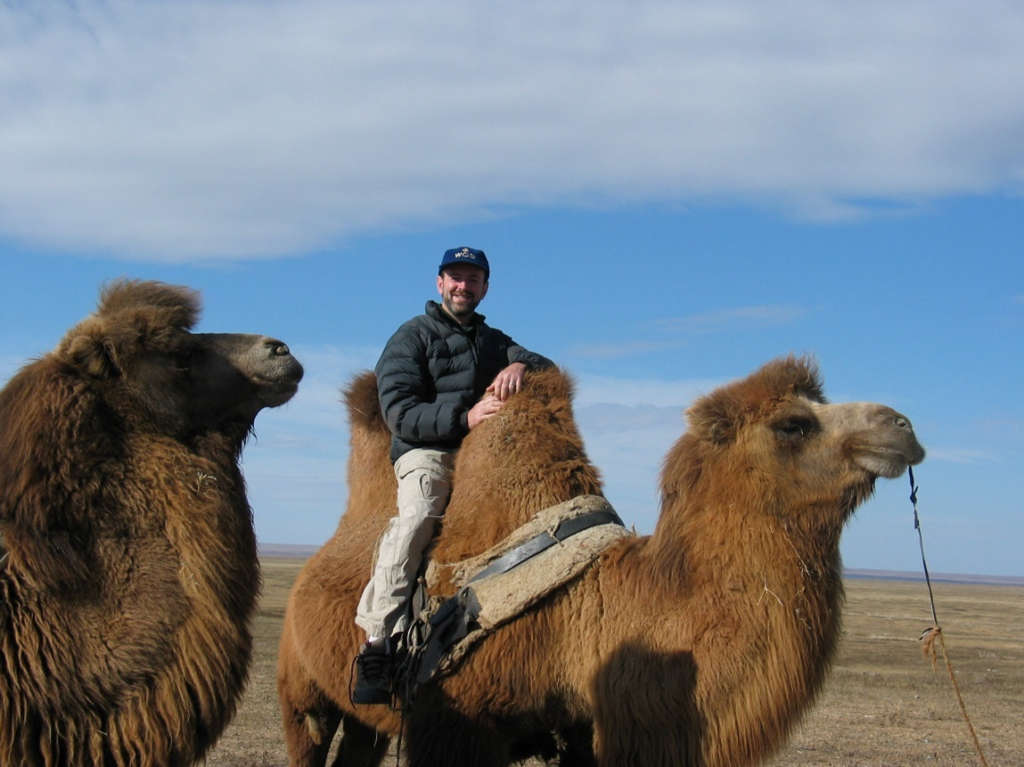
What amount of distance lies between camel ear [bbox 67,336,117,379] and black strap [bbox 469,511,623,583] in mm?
2098

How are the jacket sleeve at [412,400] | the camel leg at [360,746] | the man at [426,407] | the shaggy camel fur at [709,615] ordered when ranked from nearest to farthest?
1. the shaggy camel fur at [709,615]
2. the man at [426,407]
3. the jacket sleeve at [412,400]
4. the camel leg at [360,746]

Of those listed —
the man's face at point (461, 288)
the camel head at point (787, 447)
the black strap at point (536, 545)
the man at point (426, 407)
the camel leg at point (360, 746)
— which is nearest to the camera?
the camel head at point (787, 447)

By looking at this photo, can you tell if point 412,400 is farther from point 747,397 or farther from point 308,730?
point 308,730

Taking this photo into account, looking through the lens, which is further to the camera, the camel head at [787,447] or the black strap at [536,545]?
the black strap at [536,545]

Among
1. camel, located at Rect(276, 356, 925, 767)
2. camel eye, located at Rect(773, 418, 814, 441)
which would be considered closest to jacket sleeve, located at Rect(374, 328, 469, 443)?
camel, located at Rect(276, 356, 925, 767)

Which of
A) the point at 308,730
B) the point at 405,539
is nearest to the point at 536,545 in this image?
the point at 405,539

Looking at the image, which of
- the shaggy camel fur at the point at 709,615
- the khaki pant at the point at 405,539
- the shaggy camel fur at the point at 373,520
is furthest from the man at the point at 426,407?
the shaggy camel fur at the point at 709,615

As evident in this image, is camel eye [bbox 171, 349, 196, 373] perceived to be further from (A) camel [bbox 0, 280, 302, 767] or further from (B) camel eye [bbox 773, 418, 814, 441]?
(B) camel eye [bbox 773, 418, 814, 441]

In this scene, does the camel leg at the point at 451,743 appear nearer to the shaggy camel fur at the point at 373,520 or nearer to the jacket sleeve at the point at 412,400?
the shaggy camel fur at the point at 373,520

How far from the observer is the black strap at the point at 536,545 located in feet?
17.4

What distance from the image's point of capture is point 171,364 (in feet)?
13.8

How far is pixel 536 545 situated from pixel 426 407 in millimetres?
1068

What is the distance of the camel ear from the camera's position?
4.07 m

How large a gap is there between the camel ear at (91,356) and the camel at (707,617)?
219 cm
